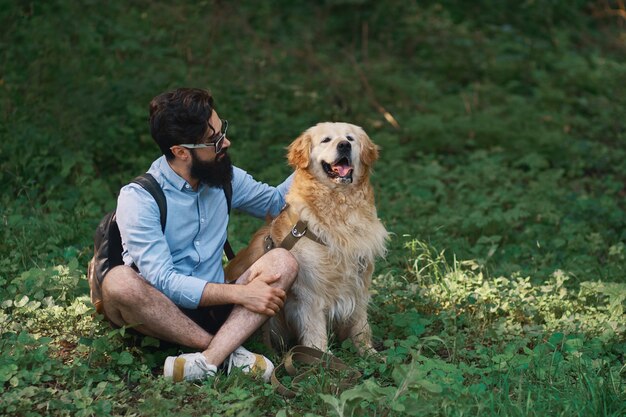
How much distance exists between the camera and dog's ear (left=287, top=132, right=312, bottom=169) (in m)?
4.32

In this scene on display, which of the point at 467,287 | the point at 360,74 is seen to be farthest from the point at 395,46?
the point at 467,287

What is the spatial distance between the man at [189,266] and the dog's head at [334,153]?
50 cm

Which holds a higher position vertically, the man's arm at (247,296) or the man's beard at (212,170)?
the man's beard at (212,170)

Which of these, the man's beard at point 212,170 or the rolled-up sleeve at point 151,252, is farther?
the man's beard at point 212,170

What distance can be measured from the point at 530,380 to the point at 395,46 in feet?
25.8

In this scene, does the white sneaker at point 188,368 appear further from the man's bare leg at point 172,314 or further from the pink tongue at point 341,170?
the pink tongue at point 341,170

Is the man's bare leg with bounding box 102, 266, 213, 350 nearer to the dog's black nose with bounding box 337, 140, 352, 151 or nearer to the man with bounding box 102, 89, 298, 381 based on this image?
the man with bounding box 102, 89, 298, 381

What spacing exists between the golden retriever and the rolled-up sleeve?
0.60 m

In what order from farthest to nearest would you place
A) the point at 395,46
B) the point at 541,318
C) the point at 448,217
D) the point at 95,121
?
the point at 395,46 → the point at 95,121 → the point at 448,217 → the point at 541,318

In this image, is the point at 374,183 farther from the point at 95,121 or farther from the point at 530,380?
the point at 530,380

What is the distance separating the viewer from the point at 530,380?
3.61m

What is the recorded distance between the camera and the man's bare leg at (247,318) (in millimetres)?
3727

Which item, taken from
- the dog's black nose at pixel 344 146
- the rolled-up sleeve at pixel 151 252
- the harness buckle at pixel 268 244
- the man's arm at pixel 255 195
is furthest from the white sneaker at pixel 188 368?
the dog's black nose at pixel 344 146

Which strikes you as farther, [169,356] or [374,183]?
[374,183]
